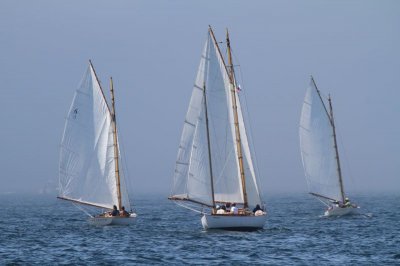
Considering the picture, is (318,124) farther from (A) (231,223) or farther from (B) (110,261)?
(B) (110,261)

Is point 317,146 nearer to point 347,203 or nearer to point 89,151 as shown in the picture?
point 347,203

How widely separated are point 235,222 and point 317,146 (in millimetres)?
36251

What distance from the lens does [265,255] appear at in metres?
52.3

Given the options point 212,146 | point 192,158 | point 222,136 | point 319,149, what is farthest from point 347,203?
point 192,158

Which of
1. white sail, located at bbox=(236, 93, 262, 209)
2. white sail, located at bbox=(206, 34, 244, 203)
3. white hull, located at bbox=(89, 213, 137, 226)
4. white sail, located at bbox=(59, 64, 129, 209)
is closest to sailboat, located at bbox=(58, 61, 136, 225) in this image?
white sail, located at bbox=(59, 64, 129, 209)

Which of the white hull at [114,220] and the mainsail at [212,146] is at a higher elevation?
the mainsail at [212,146]

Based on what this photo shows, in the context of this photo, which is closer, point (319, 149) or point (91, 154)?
point (91, 154)

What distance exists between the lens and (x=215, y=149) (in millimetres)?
67875

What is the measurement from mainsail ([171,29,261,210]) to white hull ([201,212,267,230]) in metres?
2.25

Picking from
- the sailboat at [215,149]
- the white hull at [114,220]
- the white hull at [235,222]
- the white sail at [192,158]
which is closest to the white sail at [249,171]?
the sailboat at [215,149]

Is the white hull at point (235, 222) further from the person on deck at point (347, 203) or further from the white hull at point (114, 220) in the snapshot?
the person on deck at point (347, 203)

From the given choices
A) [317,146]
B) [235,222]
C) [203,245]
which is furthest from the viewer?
[317,146]

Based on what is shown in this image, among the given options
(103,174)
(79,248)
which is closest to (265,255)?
(79,248)

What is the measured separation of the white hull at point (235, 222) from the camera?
64375mm
